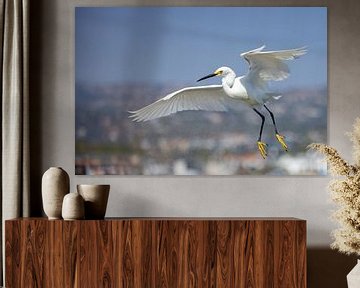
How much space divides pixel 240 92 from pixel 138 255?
120 centimetres

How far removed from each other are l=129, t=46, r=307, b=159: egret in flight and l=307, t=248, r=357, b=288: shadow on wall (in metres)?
0.68

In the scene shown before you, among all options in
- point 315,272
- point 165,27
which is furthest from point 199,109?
point 315,272

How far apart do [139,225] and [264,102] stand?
113 centimetres

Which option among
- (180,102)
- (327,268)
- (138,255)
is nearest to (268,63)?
(180,102)

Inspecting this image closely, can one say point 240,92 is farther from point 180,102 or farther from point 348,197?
point 348,197

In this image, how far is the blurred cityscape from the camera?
13.9 feet

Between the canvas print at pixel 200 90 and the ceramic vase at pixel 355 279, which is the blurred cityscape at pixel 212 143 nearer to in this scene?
the canvas print at pixel 200 90

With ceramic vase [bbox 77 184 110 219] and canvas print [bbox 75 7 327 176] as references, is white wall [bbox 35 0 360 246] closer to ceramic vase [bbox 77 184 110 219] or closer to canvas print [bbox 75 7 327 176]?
canvas print [bbox 75 7 327 176]

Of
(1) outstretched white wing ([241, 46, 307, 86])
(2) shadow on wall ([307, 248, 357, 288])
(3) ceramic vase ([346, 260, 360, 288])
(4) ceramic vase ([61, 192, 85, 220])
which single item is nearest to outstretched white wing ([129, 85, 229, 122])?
(1) outstretched white wing ([241, 46, 307, 86])

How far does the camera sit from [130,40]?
4258 millimetres

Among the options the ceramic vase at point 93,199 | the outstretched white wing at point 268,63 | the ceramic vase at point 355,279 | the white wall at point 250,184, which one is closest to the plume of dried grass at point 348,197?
the ceramic vase at point 355,279

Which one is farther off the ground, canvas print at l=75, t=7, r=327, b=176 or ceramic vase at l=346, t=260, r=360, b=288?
canvas print at l=75, t=7, r=327, b=176

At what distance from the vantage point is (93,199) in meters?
3.81

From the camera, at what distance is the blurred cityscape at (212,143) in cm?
422
